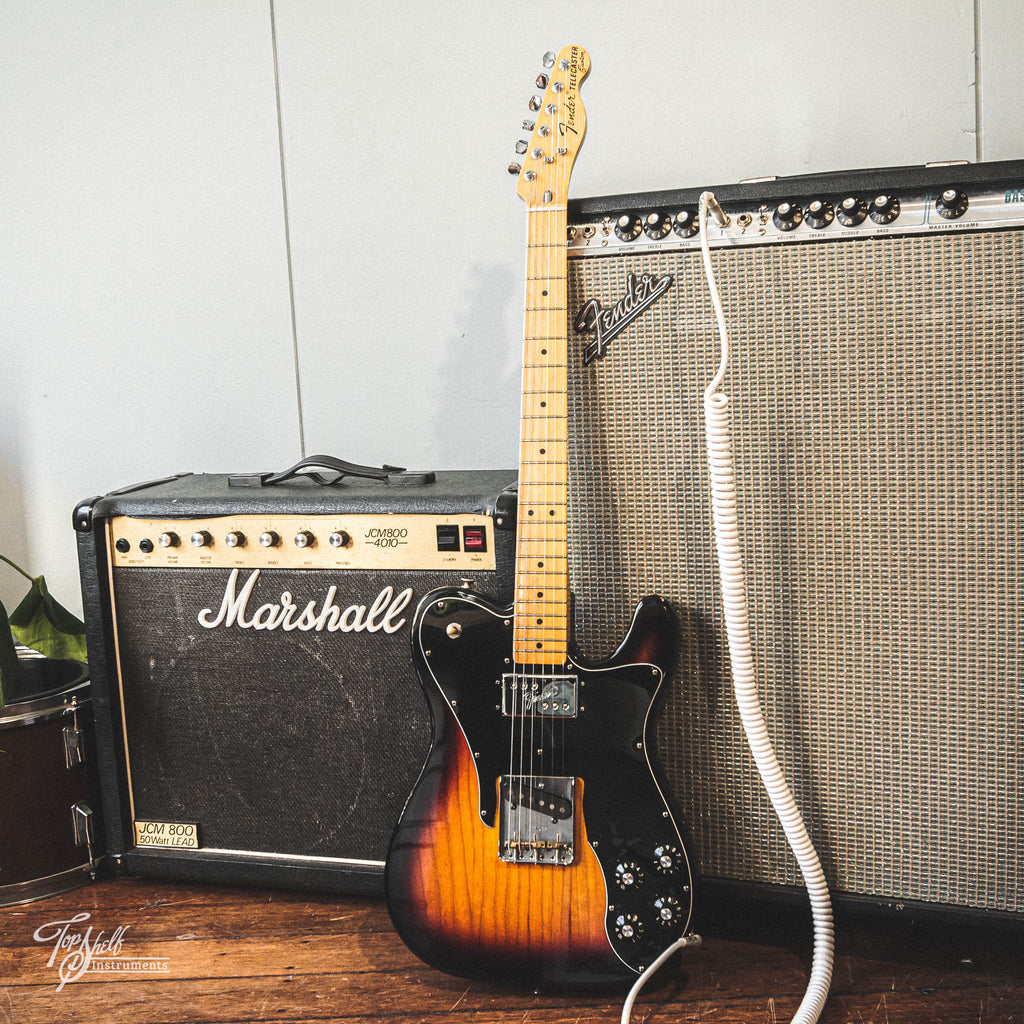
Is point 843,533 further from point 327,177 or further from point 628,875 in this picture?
point 327,177

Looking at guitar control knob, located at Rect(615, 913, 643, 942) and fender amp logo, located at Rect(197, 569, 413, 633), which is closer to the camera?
guitar control knob, located at Rect(615, 913, 643, 942)

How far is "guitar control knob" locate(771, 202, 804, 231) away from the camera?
990mm

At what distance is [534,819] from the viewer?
1019mm

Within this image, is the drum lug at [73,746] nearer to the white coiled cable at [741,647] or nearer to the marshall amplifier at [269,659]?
the marshall amplifier at [269,659]

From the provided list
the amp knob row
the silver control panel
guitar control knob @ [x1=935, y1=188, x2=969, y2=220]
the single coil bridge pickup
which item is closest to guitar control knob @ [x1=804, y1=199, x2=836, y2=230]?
the silver control panel

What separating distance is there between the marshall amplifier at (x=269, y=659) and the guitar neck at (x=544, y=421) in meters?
0.08

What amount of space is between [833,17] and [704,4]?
0.19 meters

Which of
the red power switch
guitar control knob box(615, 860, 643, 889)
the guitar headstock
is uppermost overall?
the guitar headstock

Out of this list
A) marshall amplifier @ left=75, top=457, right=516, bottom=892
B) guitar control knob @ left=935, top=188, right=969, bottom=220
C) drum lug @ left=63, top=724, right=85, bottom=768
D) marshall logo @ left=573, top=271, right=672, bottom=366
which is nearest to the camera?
guitar control knob @ left=935, top=188, right=969, bottom=220

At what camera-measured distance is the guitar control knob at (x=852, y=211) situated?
97 centimetres

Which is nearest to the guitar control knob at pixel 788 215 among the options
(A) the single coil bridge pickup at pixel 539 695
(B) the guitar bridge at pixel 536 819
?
(A) the single coil bridge pickup at pixel 539 695

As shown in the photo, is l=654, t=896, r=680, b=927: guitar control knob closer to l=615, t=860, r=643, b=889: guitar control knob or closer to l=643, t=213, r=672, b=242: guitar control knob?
l=615, t=860, r=643, b=889: guitar control knob

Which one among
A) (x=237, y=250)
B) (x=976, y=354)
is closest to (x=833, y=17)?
(x=976, y=354)

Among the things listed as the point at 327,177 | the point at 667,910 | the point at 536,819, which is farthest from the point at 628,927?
the point at 327,177
